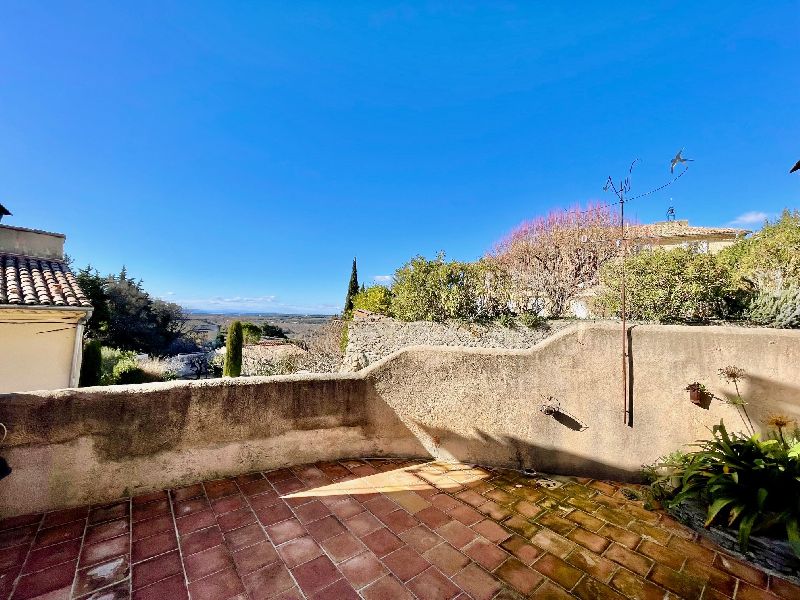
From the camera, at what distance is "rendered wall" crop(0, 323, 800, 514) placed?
108 inches

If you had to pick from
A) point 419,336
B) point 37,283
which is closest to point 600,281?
point 419,336

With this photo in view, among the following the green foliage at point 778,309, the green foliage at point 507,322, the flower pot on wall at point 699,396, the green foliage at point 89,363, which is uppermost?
the green foliage at point 778,309

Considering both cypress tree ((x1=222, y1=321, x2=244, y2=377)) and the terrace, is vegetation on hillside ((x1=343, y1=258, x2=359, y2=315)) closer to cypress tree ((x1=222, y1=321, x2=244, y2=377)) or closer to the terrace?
cypress tree ((x1=222, y1=321, x2=244, y2=377))

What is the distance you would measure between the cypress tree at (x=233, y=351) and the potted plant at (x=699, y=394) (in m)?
14.3

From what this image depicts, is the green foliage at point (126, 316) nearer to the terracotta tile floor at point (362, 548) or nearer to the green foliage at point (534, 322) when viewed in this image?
the terracotta tile floor at point (362, 548)

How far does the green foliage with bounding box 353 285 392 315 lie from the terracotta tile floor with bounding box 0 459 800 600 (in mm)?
7690

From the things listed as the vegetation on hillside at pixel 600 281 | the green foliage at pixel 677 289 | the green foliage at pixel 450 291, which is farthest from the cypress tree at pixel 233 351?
the green foliage at pixel 677 289

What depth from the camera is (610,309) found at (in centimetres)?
735

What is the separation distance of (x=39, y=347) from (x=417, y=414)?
9307mm

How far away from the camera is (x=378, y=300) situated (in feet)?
37.4

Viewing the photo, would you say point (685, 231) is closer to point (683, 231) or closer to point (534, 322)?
point (683, 231)

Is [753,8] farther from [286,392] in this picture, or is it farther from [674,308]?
[286,392]

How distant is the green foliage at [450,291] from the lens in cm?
840

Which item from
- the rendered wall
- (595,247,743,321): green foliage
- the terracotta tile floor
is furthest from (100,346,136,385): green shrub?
(595,247,743,321): green foliage
